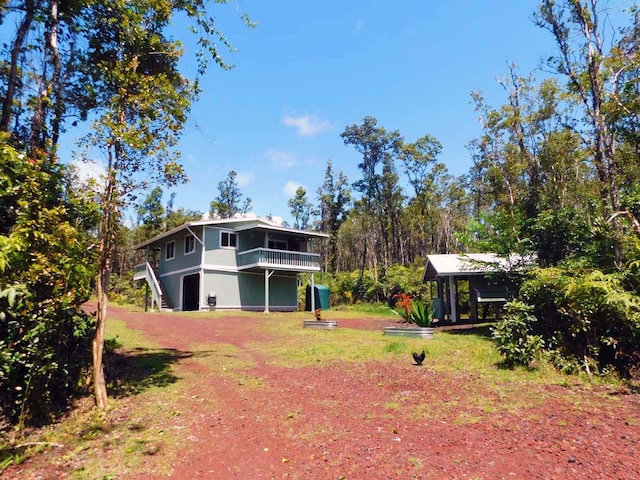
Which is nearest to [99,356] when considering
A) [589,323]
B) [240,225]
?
[589,323]

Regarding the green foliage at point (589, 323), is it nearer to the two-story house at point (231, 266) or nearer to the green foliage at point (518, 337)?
the green foliage at point (518, 337)

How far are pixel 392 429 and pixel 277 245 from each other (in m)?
21.0

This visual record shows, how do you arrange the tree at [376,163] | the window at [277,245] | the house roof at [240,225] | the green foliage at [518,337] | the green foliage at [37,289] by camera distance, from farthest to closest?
the tree at [376,163] < the window at [277,245] < the house roof at [240,225] < the green foliage at [518,337] < the green foliage at [37,289]

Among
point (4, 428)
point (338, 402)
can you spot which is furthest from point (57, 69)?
point (338, 402)

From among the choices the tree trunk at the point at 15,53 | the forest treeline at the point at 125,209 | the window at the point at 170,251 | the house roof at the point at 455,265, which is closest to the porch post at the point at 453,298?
the house roof at the point at 455,265

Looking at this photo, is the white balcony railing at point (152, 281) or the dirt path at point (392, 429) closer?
the dirt path at point (392, 429)

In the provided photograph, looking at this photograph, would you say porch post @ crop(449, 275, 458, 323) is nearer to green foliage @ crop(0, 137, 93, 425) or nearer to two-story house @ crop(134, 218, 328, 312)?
two-story house @ crop(134, 218, 328, 312)

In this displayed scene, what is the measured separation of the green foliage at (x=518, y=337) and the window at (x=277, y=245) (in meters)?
17.9

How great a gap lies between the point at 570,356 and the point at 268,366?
598 centimetres

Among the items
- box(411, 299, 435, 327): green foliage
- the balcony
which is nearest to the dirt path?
box(411, 299, 435, 327): green foliage

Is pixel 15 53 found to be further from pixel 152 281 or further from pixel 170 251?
pixel 170 251

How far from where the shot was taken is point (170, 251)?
26.4 meters

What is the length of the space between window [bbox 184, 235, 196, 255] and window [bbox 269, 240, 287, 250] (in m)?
4.56

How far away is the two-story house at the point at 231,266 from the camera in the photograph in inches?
901
